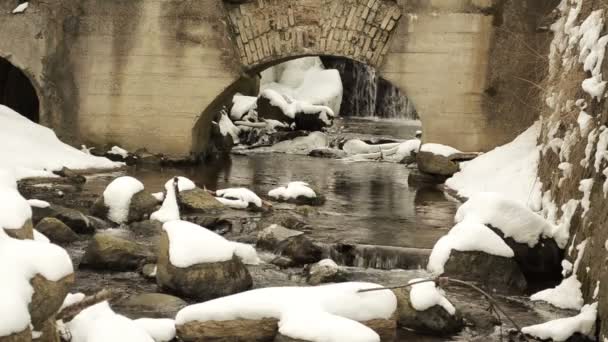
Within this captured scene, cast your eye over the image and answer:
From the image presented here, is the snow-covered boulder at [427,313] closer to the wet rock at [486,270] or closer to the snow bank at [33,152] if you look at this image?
the wet rock at [486,270]

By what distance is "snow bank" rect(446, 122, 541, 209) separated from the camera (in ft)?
30.3

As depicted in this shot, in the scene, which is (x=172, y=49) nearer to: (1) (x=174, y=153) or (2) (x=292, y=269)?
(1) (x=174, y=153)

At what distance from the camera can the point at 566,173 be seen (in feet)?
22.6

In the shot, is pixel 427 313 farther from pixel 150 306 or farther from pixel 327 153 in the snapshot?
pixel 327 153

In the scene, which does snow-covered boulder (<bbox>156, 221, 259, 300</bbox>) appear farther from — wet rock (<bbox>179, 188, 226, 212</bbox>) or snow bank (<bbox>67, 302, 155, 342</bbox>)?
wet rock (<bbox>179, 188, 226, 212</bbox>)

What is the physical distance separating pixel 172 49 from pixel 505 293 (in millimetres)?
7196

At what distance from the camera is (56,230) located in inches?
295

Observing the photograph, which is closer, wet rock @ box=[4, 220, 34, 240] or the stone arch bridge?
wet rock @ box=[4, 220, 34, 240]

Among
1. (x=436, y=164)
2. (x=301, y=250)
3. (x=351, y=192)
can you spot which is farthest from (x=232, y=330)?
(x=436, y=164)

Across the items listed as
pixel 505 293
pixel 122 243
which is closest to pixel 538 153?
pixel 505 293

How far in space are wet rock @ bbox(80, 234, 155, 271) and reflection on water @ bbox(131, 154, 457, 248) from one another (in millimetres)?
1687

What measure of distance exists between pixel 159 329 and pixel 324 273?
1988mm

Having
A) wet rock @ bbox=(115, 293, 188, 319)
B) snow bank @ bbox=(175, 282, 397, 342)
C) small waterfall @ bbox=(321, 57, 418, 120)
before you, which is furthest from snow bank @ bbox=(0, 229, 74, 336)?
small waterfall @ bbox=(321, 57, 418, 120)

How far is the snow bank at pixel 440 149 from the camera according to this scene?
11.4 metres
